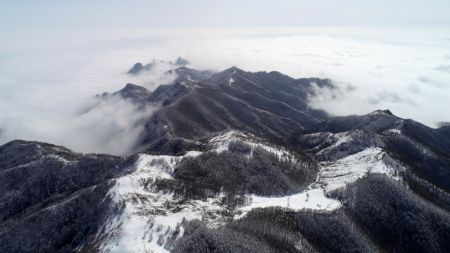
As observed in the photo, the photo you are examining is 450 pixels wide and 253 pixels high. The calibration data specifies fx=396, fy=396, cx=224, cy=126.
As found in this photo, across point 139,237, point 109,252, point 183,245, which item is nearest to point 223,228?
point 183,245

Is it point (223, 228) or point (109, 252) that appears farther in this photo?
point (223, 228)

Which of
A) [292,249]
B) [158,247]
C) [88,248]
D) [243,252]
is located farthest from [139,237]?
[292,249]

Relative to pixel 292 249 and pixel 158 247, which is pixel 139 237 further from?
pixel 292 249

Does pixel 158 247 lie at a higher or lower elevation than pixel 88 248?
higher

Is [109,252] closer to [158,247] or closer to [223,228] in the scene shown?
[158,247]

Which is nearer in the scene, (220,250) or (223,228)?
(220,250)

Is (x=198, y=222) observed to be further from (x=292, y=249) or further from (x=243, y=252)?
(x=292, y=249)

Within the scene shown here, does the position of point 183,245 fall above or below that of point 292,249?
above
